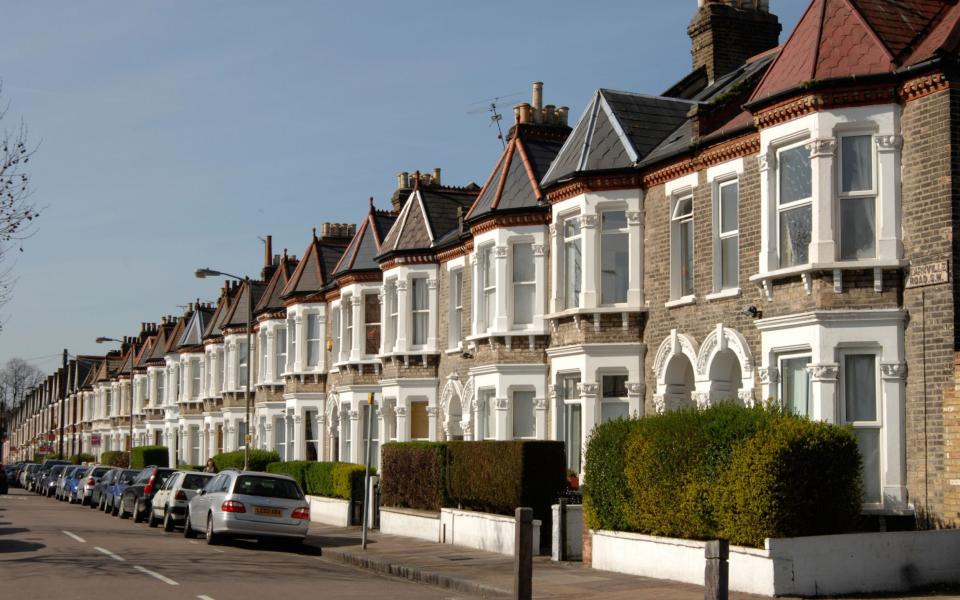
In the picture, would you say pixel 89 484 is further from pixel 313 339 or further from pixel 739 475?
pixel 739 475

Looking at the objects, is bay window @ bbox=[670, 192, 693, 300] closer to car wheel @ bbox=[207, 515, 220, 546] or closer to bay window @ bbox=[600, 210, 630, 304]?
bay window @ bbox=[600, 210, 630, 304]

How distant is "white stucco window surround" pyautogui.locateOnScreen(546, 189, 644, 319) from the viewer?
24625 mm

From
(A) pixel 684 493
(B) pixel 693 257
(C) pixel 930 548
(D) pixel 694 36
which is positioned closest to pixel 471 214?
(D) pixel 694 36

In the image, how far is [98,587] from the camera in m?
17.2

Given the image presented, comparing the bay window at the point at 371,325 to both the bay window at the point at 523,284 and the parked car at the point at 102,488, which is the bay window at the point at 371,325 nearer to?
the parked car at the point at 102,488

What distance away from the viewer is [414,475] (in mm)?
28797

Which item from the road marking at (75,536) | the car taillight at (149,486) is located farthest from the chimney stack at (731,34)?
the car taillight at (149,486)

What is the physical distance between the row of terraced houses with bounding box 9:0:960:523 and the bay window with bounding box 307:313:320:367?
77.9 inches

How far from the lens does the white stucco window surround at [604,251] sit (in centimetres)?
2462

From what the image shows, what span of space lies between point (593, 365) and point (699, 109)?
531 cm

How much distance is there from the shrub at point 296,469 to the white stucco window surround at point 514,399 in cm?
897

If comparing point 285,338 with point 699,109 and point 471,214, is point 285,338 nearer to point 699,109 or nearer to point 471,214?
point 471,214

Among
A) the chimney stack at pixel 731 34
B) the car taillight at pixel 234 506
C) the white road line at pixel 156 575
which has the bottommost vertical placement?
the white road line at pixel 156 575

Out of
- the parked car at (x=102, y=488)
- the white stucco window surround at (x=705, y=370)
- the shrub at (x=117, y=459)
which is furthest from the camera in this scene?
the shrub at (x=117, y=459)
